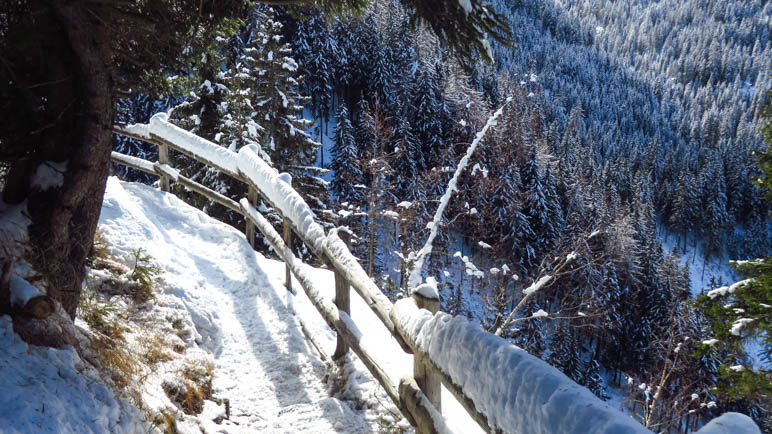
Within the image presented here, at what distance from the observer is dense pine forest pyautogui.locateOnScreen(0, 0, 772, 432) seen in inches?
412

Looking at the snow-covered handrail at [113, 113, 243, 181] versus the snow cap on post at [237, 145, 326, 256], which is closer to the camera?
the snow cap on post at [237, 145, 326, 256]

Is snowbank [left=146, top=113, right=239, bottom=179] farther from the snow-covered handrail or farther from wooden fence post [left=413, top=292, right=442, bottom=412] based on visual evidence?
wooden fence post [left=413, top=292, right=442, bottom=412]

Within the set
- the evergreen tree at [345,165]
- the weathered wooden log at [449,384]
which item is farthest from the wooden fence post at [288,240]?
the evergreen tree at [345,165]

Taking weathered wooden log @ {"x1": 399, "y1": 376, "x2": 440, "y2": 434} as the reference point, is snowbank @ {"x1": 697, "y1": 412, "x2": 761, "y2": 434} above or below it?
above

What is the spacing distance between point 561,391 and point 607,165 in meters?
92.8

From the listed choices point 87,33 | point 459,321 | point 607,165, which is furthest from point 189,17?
point 607,165

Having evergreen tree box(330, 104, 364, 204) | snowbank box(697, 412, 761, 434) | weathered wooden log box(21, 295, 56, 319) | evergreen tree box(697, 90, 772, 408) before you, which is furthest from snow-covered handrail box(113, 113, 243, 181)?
evergreen tree box(330, 104, 364, 204)

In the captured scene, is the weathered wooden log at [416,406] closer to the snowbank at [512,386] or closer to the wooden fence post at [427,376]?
the wooden fence post at [427,376]

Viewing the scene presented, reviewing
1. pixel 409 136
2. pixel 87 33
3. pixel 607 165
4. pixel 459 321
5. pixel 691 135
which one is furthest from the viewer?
pixel 691 135

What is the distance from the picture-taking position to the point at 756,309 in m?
8.65

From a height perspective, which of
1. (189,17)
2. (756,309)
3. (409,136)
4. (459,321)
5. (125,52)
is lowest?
(756,309)

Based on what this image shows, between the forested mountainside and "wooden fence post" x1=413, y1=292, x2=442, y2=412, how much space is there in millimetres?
1569

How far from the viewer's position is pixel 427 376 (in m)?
2.94

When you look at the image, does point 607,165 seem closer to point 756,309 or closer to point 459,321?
point 756,309
